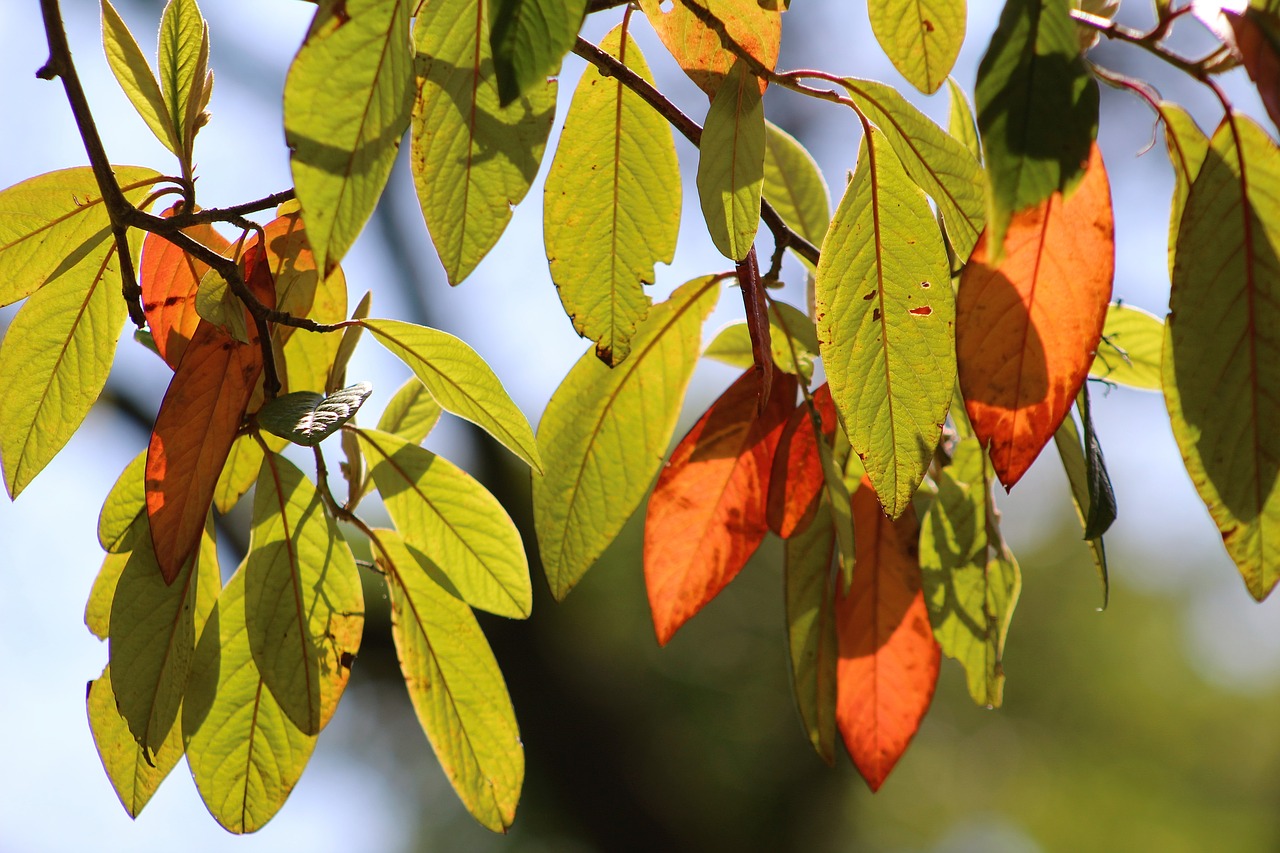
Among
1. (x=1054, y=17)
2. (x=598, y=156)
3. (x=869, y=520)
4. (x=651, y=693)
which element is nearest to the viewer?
(x=1054, y=17)

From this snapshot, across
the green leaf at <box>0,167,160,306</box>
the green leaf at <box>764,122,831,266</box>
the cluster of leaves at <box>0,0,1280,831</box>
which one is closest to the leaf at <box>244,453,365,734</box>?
the cluster of leaves at <box>0,0,1280,831</box>

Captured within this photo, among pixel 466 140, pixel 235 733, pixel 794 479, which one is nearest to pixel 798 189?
pixel 794 479

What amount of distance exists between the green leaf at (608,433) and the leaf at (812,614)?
0.32 ft

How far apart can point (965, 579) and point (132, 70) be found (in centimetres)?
45

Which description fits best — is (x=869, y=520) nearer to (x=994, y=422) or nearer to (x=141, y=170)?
(x=994, y=422)

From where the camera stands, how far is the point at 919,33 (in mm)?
311

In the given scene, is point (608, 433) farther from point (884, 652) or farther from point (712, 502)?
point (884, 652)

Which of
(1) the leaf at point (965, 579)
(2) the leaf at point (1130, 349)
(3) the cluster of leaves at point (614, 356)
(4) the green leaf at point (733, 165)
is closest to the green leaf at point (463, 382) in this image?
(3) the cluster of leaves at point (614, 356)

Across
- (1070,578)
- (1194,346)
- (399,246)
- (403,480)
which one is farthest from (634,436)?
(1070,578)

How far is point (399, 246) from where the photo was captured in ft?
9.94

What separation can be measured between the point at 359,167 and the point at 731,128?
0.14 meters

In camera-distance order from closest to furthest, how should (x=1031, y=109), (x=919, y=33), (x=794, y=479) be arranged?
(x=1031, y=109) < (x=919, y=33) < (x=794, y=479)

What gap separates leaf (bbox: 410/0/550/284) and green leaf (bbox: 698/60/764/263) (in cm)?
6

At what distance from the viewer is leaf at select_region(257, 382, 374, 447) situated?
0.30 metres
